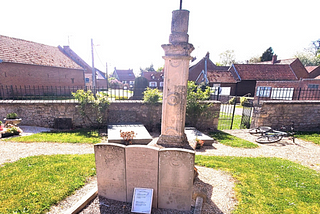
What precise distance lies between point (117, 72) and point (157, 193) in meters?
64.7

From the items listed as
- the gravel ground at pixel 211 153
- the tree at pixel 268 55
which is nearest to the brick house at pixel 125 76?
the tree at pixel 268 55

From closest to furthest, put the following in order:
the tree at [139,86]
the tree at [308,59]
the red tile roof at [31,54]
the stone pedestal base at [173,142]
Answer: the stone pedestal base at [173,142], the tree at [139,86], the red tile roof at [31,54], the tree at [308,59]

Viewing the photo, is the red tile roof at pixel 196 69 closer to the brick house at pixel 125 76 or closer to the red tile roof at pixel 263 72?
the red tile roof at pixel 263 72

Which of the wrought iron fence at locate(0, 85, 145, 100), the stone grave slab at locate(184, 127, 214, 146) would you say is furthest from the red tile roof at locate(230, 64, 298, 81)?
the stone grave slab at locate(184, 127, 214, 146)

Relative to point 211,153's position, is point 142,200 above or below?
above

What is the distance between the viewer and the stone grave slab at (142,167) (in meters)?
2.88

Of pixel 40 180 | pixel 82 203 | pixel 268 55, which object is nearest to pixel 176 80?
pixel 82 203

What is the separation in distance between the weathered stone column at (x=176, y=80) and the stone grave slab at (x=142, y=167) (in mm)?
1304

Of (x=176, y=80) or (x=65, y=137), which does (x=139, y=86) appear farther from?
(x=176, y=80)

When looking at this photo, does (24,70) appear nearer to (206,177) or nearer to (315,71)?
(206,177)

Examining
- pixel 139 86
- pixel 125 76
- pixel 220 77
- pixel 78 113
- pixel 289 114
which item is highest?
pixel 125 76

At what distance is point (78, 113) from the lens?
8.45 metres

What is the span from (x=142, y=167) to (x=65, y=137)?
5450 millimetres

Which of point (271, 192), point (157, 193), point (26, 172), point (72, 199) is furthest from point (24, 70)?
point (271, 192)
